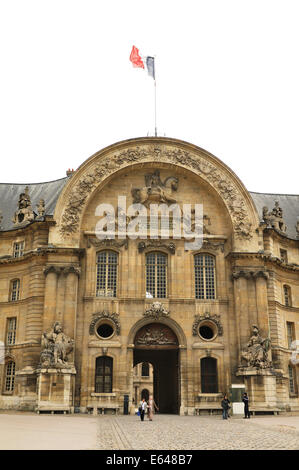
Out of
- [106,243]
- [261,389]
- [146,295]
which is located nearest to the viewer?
[261,389]

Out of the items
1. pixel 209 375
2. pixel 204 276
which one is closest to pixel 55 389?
pixel 209 375

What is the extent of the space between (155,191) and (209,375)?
44.6 feet

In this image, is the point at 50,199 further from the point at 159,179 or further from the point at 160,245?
the point at 160,245

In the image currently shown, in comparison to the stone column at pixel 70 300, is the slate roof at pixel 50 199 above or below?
above

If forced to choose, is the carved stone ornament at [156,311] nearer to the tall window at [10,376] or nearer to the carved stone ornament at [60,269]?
the carved stone ornament at [60,269]

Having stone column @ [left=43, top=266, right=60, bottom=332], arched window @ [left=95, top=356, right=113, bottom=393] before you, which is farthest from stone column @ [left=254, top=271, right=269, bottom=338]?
stone column @ [left=43, top=266, right=60, bottom=332]

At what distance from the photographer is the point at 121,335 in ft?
109

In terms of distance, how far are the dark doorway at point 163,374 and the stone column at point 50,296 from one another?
8.32 m

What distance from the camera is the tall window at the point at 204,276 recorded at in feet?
115

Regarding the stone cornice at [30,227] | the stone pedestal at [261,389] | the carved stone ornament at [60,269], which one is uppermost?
the stone cornice at [30,227]

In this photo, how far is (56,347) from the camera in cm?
3095

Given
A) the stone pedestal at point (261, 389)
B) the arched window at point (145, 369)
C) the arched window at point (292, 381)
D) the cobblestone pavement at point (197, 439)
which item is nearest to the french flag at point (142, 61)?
the stone pedestal at point (261, 389)

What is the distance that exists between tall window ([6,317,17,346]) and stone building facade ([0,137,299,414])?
72mm
